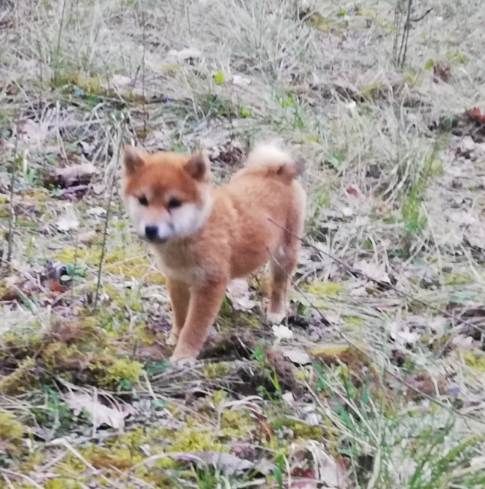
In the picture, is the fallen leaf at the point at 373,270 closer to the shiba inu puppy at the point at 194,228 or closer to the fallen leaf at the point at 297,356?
the shiba inu puppy at the point at 194,228

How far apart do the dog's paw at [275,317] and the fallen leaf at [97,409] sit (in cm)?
118

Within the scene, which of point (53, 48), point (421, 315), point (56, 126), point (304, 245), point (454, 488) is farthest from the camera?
point (53, 48)

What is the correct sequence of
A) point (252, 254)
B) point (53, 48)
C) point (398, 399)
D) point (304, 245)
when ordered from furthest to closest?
point (53, 48) < point (304, 245) < point (252, 254) < point (398, 399)

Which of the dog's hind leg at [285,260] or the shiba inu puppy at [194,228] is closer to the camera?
the shiba inu puppy at [194,228]

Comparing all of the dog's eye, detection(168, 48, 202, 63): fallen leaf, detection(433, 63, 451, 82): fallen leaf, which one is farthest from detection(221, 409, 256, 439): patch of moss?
detection(433, 63, 451, 82): fallen leaf

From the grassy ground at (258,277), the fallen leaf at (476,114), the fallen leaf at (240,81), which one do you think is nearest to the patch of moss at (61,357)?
the grassy ground at (258,277)

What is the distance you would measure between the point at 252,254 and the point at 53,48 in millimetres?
3221

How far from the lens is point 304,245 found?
211 inches

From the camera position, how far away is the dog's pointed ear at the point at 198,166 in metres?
3.92

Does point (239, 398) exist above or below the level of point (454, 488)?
below

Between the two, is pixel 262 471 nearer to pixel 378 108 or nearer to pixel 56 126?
pixel 56 126

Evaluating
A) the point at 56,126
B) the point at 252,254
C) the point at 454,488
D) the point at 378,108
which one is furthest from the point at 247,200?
the point at 378,108

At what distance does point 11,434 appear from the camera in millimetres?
3070

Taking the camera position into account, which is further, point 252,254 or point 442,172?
point 442,172
